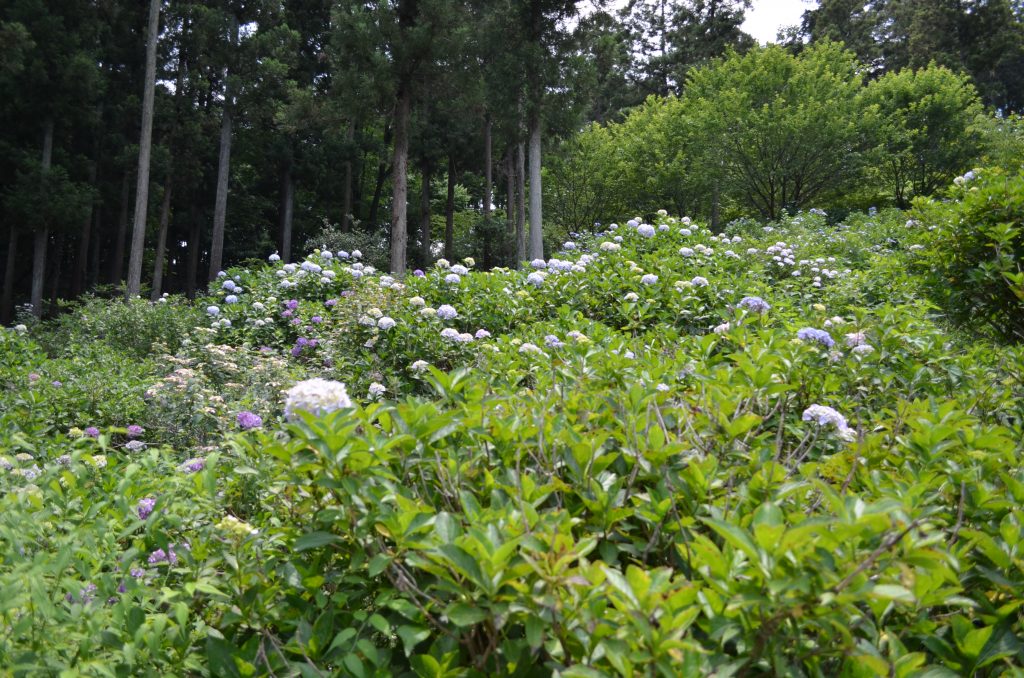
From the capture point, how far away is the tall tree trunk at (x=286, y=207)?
981 inches

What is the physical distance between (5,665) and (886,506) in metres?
1.73

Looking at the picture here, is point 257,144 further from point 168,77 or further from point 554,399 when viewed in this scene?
point 554,399

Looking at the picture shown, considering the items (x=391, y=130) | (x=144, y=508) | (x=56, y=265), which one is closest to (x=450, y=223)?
(x=391, y=130)

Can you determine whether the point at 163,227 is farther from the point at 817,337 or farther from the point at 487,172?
the point at 817,337

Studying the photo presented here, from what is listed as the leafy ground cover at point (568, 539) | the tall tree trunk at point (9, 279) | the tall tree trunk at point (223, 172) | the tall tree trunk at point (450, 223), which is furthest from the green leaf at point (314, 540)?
the tall tree trunk at point (9, 279)

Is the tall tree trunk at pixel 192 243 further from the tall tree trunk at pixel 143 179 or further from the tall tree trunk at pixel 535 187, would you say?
the tall tree trunk at pixel 535 187

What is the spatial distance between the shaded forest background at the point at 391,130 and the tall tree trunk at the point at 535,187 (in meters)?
0.06

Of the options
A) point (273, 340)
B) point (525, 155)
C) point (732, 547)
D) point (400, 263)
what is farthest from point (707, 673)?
point (525, 155)

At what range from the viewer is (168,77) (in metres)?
23.1

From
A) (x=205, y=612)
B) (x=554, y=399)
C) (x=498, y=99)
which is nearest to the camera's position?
(x=205, y=612)

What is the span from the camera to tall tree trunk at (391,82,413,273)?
49.2ft

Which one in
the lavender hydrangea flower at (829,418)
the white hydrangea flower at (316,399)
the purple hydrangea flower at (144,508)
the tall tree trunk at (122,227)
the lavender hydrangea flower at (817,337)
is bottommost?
the purple hydrangea flower at (144,508)

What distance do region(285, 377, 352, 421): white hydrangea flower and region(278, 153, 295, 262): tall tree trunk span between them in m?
24.9

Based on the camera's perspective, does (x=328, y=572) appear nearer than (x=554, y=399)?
Yes
